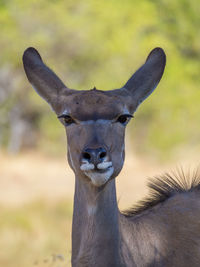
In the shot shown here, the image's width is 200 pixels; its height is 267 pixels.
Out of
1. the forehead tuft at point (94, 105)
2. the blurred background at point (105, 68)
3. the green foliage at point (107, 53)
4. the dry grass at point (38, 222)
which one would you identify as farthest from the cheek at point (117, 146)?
the green foliage at point (107, 53)

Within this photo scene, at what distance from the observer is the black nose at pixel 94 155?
4.88 m

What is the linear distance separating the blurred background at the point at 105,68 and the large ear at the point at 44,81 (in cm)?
2440

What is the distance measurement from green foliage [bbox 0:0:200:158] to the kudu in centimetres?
2828

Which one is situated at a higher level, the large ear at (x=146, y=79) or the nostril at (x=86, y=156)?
the large ear at (x=146, y=79)

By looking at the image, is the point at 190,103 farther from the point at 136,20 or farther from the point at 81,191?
the point at 81,191

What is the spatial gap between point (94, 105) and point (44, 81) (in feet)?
2.28

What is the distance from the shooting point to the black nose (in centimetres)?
488

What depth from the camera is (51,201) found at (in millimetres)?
18969

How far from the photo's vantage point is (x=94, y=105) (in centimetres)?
534

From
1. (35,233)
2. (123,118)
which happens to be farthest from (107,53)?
(123,118)

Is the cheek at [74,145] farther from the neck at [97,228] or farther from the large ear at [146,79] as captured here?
the large ear at [146,79]

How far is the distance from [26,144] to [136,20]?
1257 centimetres

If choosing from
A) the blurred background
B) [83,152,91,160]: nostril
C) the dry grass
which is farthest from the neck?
the blurred background

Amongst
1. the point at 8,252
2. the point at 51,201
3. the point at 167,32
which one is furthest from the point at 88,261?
the point at 167,32
